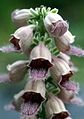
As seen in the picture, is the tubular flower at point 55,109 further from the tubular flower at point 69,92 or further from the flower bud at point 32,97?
the flower bud at point 32,97

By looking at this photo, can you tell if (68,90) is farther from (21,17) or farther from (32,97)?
(21,17)

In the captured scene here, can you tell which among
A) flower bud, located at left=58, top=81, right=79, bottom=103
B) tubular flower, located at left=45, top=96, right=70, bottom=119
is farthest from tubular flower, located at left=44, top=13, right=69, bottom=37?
tubular flower, located at left=45, top=96, right=70, bottom=119

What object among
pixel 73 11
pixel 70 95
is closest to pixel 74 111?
pixel 70 95

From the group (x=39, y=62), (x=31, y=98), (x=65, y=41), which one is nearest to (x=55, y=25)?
(x=65, y=41)

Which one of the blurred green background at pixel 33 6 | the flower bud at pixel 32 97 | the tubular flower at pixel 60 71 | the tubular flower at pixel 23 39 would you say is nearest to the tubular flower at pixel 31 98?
the flower bud at pixel 32 97

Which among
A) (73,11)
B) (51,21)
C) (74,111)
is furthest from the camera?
(73,11)

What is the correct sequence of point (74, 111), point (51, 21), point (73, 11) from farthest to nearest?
point (73, 11) → point (74, 111) → point (51, 21)

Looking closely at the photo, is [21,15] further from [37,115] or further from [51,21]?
[37,115]
